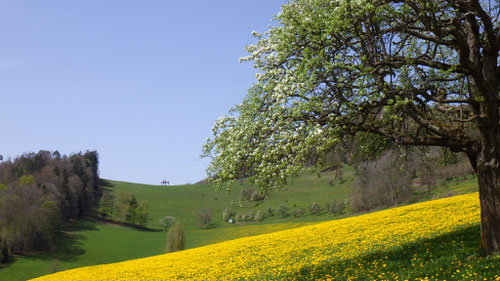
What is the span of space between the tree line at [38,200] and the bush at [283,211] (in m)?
71.0

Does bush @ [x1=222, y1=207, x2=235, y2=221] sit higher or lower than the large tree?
lower

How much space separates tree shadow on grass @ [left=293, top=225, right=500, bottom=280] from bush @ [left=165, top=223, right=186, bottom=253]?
145 ft

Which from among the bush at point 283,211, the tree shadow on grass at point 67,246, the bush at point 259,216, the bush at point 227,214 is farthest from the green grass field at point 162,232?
the bush at point 227,214

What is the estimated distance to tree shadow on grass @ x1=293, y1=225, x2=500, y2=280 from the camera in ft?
41.4

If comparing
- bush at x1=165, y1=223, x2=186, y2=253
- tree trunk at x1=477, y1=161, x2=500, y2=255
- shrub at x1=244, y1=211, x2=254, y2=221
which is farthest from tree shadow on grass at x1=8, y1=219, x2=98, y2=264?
tree trunk at x1=477, y1=161, x2=500, y2=255

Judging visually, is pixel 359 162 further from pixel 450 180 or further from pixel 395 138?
pixel 450 180

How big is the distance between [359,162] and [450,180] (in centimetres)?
9462

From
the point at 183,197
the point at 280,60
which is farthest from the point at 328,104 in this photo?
the point at 183,197

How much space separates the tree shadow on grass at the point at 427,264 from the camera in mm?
12608

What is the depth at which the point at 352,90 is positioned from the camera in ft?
50.9

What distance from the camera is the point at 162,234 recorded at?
134 m

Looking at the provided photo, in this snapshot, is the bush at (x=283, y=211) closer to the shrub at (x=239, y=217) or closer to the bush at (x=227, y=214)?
the shrub at (x=239, y=217)

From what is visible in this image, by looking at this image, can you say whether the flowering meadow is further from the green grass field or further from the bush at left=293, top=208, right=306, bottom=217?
the bush at left=293, top=208, right=306, bottom=217

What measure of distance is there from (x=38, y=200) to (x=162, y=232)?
43.8m
